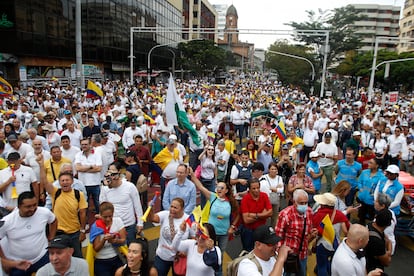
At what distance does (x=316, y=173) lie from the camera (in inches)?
260

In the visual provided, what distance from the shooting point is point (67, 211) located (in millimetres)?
4230

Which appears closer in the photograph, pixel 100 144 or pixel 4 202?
pixel 4 202

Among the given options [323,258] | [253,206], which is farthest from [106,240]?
[323,258]

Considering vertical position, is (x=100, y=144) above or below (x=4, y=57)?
below

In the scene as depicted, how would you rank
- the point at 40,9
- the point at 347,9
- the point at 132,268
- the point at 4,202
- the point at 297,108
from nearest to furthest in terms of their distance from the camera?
the point at 132,268 < the point at 4,202 < the point at 297,108 < the point at 40,9 < the point at 347,9

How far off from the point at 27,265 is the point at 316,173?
4.97 m

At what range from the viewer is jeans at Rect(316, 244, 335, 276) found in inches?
170

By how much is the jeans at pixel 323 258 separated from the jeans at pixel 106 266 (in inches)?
95.3

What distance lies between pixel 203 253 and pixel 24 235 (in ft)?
6.08

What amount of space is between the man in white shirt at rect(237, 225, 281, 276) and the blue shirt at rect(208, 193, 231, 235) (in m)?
1.46

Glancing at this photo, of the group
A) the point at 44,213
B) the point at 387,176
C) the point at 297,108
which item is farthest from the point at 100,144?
the point at 297,108

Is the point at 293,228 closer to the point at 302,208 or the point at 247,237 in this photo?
the point at 302,208

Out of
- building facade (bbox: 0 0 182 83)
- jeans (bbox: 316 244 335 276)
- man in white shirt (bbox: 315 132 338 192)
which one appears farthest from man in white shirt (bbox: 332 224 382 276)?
building facade (bbox: 0 0 182 83)

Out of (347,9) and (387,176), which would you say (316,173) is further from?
(347,9)
